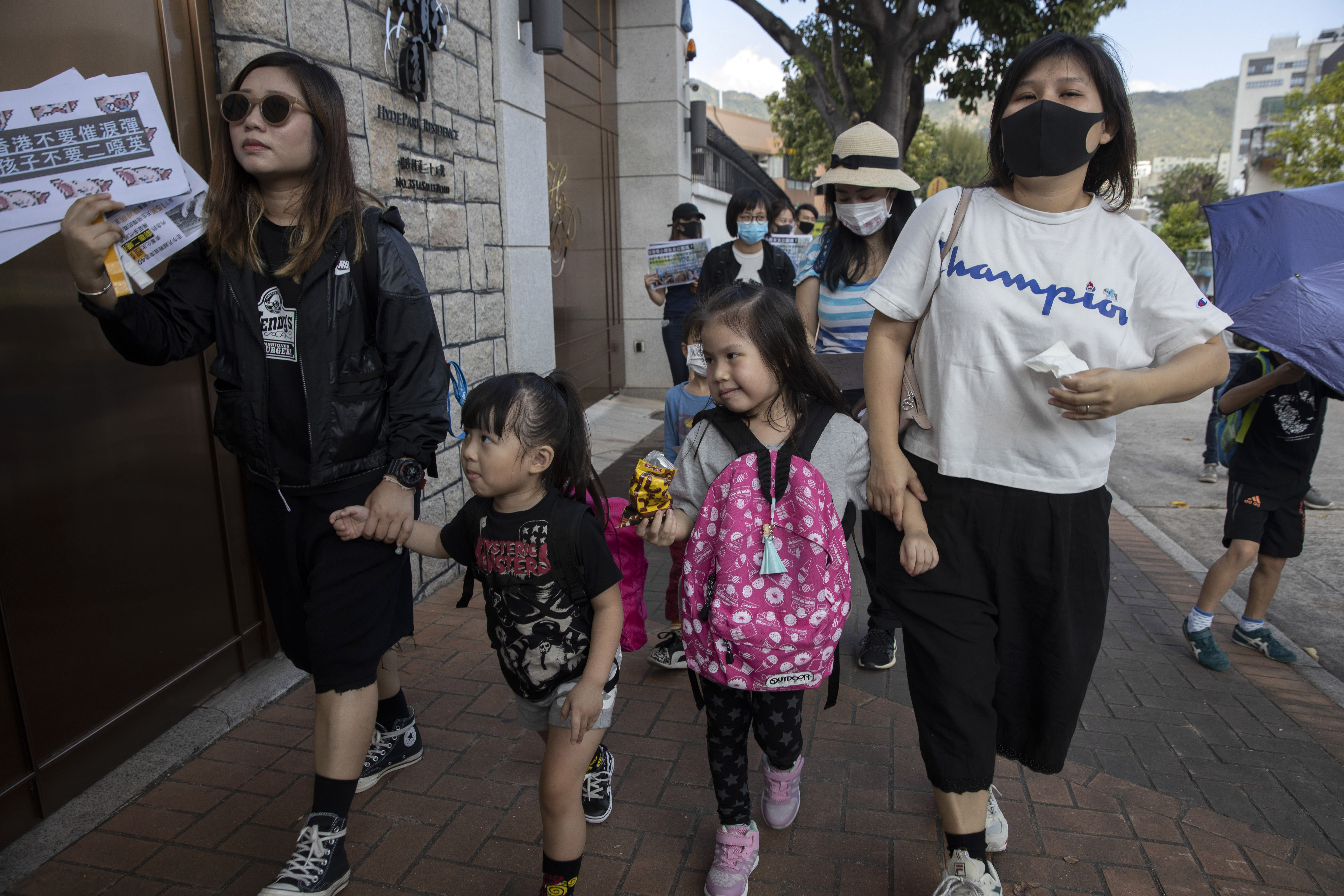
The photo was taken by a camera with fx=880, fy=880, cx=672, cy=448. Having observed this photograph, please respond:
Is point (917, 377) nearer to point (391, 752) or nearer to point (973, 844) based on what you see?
point (973, 844)

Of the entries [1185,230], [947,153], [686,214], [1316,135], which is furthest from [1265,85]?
[686,214]

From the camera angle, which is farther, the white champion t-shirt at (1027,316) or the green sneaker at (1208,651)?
the green sneaker at (1208,651)

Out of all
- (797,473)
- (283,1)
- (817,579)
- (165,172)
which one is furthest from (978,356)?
(283,1)

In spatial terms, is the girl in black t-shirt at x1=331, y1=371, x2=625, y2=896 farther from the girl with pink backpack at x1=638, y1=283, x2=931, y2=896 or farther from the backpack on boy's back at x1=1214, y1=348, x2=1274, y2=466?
the backpack on boy's back at x1=1214, y1=348, x2=1274, y2=466

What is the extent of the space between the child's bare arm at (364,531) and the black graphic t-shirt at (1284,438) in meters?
3.42

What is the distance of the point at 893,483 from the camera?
2.14m

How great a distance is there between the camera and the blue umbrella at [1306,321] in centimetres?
299

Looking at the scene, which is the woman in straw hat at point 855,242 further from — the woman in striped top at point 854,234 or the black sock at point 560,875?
the black sock at point 560,875

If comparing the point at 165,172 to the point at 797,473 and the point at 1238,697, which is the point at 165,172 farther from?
the point at 1238,697

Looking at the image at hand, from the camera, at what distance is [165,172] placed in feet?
6.74

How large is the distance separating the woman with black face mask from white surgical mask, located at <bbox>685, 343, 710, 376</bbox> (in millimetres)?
1140

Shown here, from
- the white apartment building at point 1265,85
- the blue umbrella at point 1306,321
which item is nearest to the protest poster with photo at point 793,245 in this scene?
the blue umbrella at point 1306,321

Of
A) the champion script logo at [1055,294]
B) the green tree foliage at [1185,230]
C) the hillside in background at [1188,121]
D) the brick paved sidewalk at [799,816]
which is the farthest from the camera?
the hillside in background at [1188,121]

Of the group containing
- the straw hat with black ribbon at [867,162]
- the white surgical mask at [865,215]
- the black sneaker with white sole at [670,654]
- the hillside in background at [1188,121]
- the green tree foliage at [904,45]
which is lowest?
the black sneaker with white sole at [670,654]
